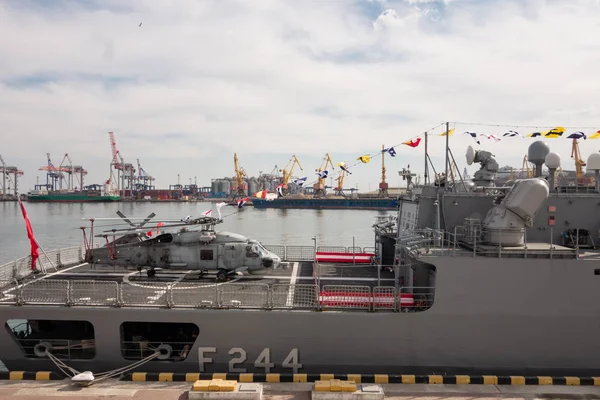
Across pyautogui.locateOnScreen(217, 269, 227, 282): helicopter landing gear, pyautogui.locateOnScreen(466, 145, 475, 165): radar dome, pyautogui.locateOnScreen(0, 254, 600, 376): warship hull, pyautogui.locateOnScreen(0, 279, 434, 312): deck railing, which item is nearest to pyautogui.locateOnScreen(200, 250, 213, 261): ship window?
pyautogui.locateOnScreen(217, 269, 227, 282): helicopter landing gear

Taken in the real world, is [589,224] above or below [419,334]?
above

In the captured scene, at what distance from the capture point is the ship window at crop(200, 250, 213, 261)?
1425cm

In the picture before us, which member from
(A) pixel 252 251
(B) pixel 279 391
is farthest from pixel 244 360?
(A) pixel 252 251

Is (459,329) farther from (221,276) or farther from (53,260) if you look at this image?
(53,260)

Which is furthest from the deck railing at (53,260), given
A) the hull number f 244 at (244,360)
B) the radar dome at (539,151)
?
the radar dome at (539,151)

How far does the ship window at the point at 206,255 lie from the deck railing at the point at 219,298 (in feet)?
6.58

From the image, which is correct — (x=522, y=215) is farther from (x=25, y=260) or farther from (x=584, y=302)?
(x=25, y=260)

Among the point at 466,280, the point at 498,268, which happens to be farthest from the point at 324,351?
the point at 498,268

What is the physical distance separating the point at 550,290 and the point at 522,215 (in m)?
1.95

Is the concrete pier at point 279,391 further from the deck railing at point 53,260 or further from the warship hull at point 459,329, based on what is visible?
the deck railing at point 53,260

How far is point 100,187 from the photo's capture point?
6516 inches

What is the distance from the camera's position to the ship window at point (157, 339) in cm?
1145

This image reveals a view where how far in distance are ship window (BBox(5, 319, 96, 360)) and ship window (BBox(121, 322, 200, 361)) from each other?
3.00 ft

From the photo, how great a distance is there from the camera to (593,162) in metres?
12.4
